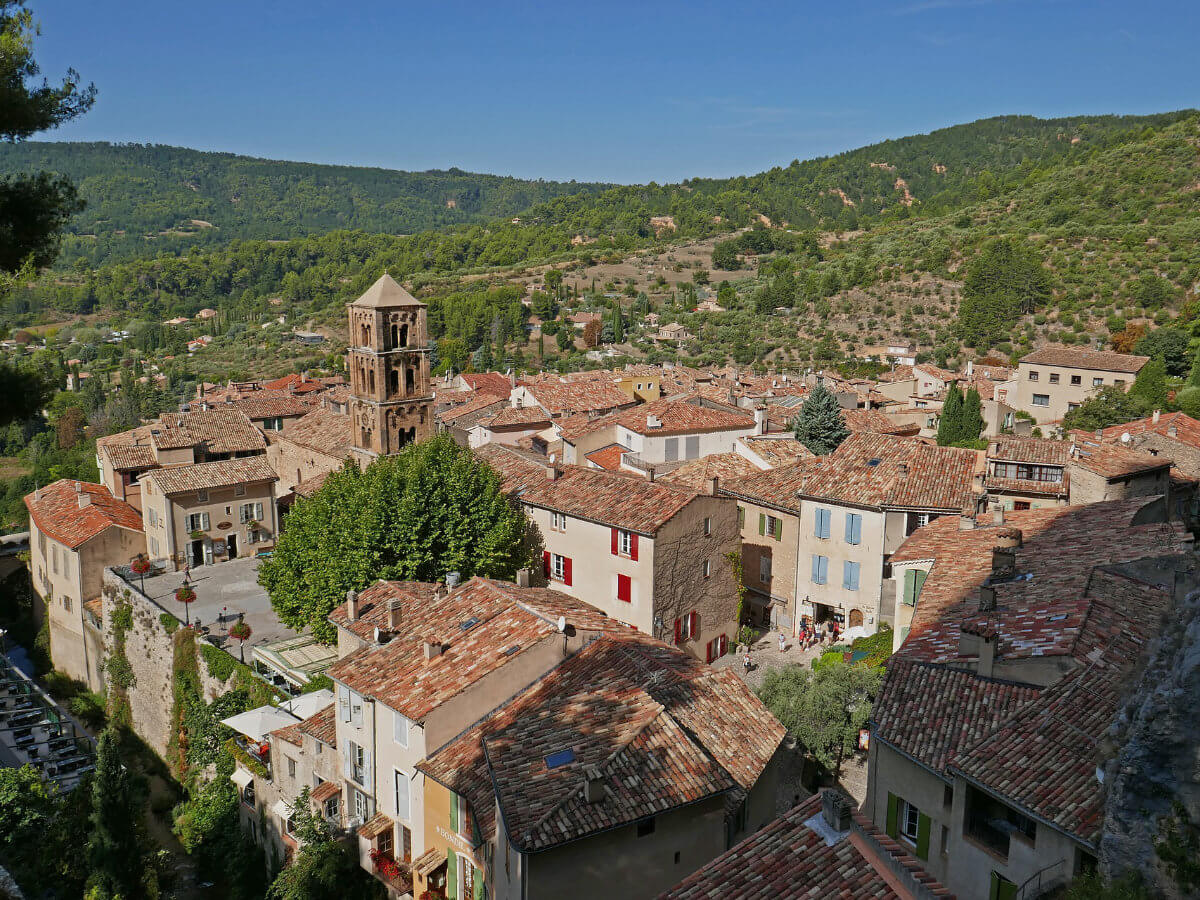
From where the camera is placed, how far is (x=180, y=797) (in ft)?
105

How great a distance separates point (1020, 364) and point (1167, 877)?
5519 centimetres

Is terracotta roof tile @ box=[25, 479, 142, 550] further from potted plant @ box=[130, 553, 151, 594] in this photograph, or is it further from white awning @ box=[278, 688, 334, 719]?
white awning @ box=[278, 688, 334, 719]

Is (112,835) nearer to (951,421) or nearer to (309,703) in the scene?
(309,703)

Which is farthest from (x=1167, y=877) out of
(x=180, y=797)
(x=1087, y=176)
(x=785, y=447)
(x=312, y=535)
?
(x=1087, y=176)

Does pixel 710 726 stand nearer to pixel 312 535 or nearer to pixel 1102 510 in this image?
pixel 1102 510

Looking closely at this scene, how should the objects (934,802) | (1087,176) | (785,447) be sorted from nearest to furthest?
1. (934,802)
2. (785,447)
3. (1087,176)

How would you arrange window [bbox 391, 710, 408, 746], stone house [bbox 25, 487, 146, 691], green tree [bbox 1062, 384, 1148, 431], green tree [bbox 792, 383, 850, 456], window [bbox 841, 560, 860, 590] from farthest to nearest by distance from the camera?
1. green tree [bbox 792, 383, 850, 456]
2. green tree [bbox 1062, 384, 1148, 431]
3. stone house [bbox 25, 487, 146, 691]
4. window [bbox 841, 560, 860, 590]
5. window [bbox 391, 710, 408, 746]

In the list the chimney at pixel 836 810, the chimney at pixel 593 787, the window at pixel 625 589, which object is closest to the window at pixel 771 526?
the window at pixel 625 589

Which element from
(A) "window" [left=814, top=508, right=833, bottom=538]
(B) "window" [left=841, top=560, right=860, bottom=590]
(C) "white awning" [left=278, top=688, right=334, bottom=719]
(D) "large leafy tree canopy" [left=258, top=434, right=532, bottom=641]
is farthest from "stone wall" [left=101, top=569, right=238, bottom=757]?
(B) "window" [left=841, top=560, right=860, bottom=590]

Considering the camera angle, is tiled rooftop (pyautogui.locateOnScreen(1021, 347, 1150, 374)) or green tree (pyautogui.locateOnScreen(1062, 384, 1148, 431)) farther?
tiled rooftop (pyautogui.locateOnScreen(1021, 347, 1150, 374))

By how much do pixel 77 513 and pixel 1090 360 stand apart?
5354 cm

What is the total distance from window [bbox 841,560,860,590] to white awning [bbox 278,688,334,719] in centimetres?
1689

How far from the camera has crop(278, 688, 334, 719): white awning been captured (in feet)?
84.3

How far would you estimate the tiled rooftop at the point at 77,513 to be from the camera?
135 feet
